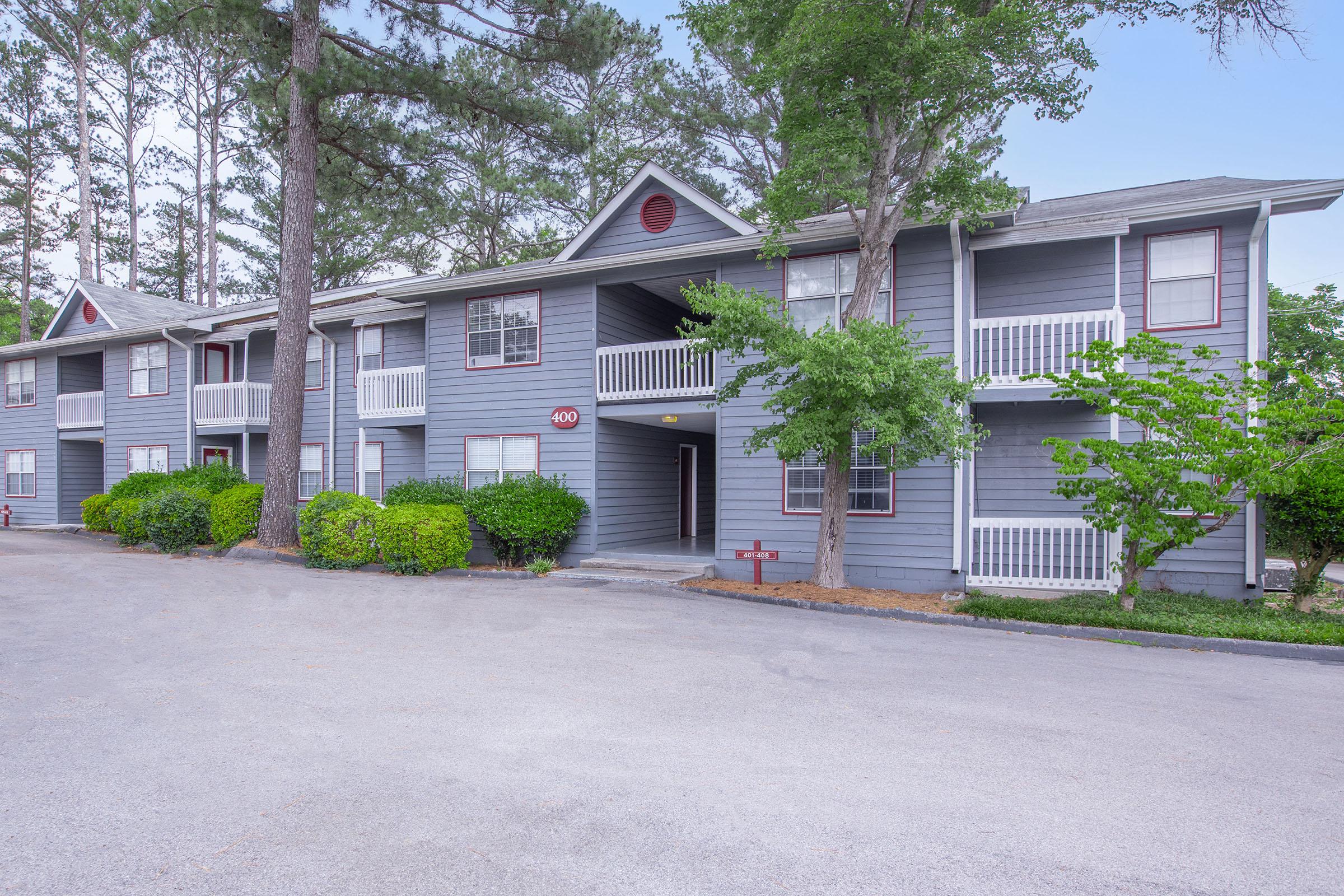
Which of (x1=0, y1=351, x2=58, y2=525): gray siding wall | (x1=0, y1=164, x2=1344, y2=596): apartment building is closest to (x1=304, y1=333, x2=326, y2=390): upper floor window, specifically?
(x1=0, y1=164, x2=1344, y2=596): apartment building

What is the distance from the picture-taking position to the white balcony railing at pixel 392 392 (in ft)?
53.9

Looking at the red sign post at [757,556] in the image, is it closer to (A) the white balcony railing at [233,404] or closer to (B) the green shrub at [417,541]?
(B) the green shrub at [417,541]

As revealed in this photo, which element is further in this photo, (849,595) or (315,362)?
(315,362)

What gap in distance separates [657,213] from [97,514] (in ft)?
57.3

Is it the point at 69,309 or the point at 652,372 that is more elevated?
the point at 69,309

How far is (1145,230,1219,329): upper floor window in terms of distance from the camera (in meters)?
10.7

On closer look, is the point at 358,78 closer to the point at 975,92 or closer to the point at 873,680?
the point at 975,92

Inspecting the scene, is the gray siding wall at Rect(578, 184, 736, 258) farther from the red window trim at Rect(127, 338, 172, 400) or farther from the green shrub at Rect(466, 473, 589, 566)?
the red window trim at Rect(127, 338, 172, 400)

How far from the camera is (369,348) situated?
736 inches

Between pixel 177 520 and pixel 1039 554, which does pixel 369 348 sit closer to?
pixel 177 520

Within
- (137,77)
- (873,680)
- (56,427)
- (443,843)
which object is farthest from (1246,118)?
(137,77)

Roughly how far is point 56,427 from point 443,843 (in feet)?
91.4

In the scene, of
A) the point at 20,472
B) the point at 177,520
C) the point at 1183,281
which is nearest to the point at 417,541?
the point at 177,520

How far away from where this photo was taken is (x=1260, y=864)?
3385mm
